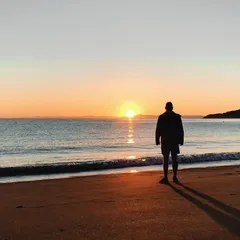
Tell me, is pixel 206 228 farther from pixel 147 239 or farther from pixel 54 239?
pixel 54 239

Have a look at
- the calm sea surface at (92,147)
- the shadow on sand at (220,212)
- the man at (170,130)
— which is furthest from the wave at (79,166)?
the shadow on sand at (220,212)

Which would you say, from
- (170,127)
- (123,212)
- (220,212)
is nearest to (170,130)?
(170,127)

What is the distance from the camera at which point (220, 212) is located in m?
6.21

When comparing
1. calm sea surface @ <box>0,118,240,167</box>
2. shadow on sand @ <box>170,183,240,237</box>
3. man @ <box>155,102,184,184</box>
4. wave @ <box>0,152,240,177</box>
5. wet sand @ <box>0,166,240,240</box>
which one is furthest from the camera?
calm sea surface @ <box>0,118,240,167</box>

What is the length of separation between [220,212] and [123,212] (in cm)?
156

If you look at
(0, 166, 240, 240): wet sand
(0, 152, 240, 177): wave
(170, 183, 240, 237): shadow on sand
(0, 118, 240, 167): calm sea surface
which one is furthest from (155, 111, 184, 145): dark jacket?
(0, 118, 240, 167): calm sea surface

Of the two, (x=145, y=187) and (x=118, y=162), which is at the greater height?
(x=145, y=187)

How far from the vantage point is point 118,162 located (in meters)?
19.6

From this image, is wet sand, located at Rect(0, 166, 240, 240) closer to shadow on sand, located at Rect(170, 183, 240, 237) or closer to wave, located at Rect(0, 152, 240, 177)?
shadow on sand, located at Rect(170, 183, 240, 237)

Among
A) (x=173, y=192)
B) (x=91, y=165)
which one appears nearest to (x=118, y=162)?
(x=91, y=165)

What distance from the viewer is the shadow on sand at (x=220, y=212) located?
17.7ft

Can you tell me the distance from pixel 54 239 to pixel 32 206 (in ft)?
7.29

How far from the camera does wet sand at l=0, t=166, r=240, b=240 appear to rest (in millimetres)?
5133

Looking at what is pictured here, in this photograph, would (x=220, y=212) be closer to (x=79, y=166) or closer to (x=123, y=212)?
(x=123, y=212)
